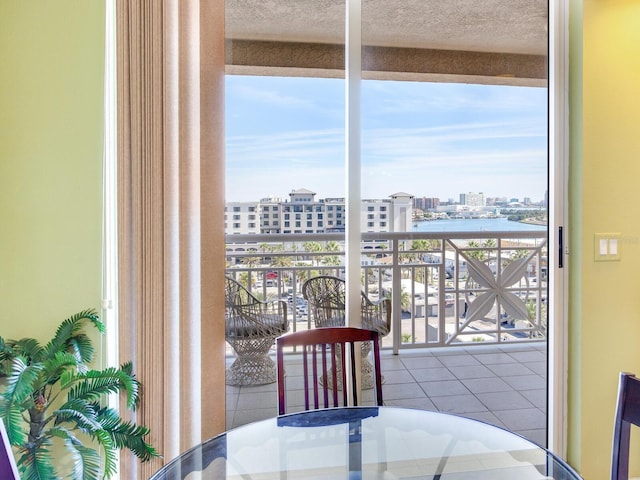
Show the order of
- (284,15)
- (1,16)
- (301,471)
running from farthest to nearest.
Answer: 1. (284,15)
2. (1,16)
3. (301,471)

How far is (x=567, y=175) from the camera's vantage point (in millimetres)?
2152

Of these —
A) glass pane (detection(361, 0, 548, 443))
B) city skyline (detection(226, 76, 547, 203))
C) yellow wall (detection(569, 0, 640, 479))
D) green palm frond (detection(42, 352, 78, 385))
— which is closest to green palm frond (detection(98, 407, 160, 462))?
green palm frond (detection(42, 352, 78, 385))

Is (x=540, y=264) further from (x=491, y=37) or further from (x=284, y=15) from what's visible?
(x=284, y=15)

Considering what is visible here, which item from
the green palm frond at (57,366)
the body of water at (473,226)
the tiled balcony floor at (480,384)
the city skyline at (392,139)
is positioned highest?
the city skyline at (392,139)

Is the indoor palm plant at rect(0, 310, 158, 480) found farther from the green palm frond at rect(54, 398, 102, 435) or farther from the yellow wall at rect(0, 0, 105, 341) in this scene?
the yellow wall at rect(0, 0, 105, 341)

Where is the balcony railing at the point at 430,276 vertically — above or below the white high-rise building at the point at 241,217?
below

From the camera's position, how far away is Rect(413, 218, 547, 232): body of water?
214 cm

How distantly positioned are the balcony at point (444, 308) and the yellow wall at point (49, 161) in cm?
64

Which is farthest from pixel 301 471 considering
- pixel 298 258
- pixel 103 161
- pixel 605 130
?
pixel 605 130

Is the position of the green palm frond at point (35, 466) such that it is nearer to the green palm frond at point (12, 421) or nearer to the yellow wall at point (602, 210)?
the green palm frond at point (12, 421)

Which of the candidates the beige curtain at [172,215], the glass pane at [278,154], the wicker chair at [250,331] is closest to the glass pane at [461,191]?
the glass pane at [278,154]

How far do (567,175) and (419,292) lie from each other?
94cm

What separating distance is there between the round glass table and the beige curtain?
21.9 inches

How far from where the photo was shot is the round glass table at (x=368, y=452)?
4.20 ft
